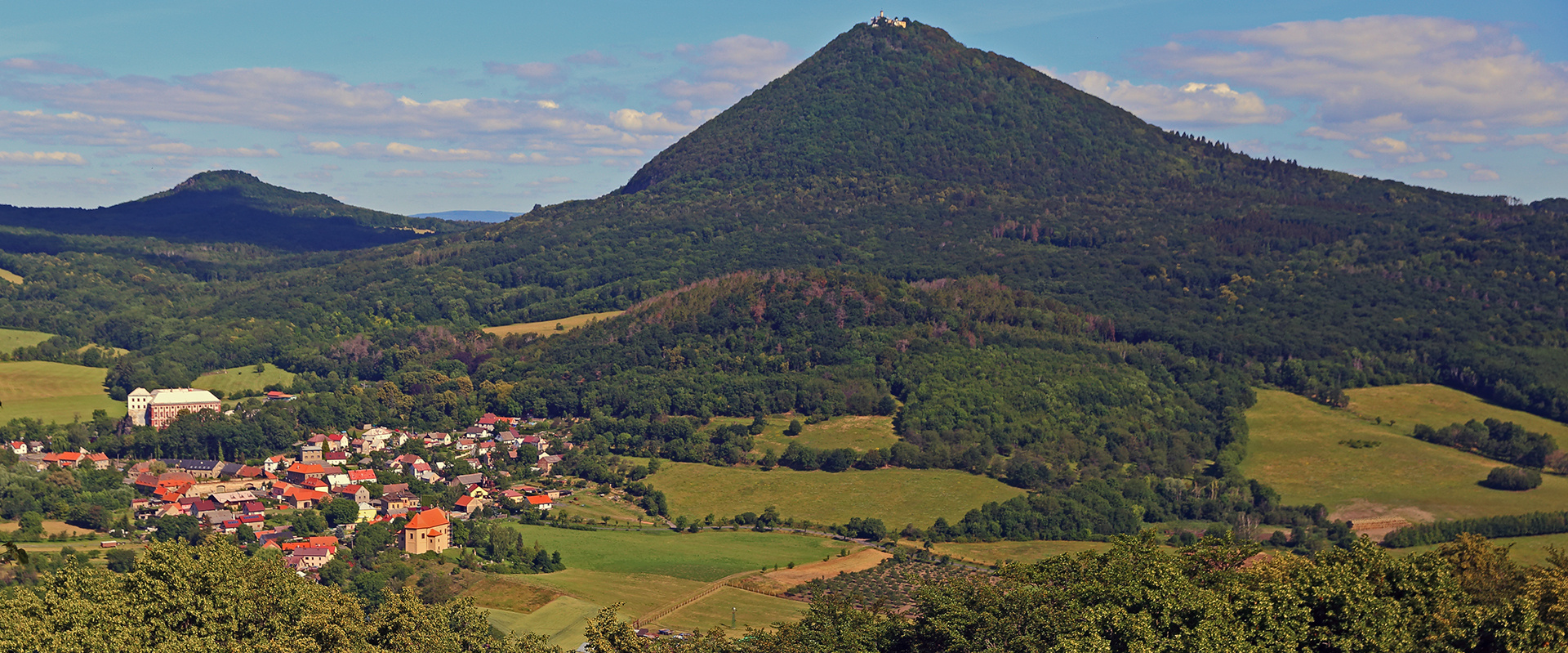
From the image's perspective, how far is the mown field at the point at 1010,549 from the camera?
3907 inches

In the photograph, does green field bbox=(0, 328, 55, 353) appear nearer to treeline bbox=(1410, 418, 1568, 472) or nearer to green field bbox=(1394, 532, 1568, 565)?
green field bbox=(1394, 532, 1568, 565)

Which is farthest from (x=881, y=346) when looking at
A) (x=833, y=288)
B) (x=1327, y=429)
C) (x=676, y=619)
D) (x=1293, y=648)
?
(x=1293, y=648)

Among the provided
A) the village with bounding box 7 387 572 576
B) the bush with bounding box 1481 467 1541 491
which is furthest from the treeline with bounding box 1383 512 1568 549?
the village with bounding box 7 387 572 576

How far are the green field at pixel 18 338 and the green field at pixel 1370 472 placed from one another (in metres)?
158

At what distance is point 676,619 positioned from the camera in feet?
257

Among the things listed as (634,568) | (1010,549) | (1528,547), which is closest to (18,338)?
(634,568)

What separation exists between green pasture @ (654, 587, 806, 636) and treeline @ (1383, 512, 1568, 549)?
5349 cm

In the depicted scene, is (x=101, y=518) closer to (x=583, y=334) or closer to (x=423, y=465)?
(x=423, y=465)

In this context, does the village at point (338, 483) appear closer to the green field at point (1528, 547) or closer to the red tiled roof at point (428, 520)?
the red tiled roof at point (428, 520)

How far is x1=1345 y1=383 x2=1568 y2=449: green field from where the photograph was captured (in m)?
140

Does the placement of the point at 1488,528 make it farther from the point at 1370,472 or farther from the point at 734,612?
the point at 734,612

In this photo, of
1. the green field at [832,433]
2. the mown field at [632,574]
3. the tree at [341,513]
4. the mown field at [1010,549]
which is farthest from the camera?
the green field at [832,433]

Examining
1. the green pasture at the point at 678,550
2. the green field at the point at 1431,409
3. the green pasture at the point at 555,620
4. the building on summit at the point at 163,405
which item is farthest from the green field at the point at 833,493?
the building on summit at the point at 163,405

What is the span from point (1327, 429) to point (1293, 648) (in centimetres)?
10505
